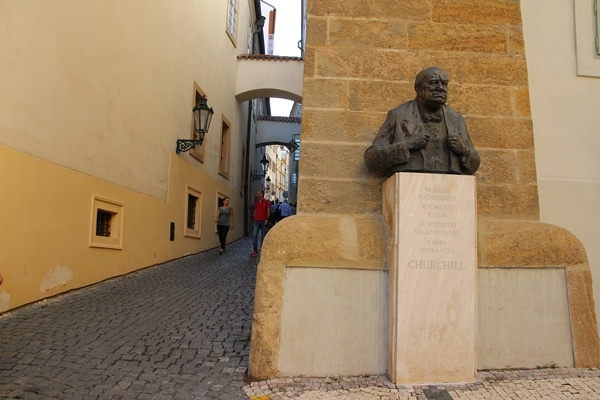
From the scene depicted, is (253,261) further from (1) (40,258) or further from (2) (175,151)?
(1) (40,258)

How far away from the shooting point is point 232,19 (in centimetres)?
1543

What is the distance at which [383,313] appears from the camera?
3588 millimetres

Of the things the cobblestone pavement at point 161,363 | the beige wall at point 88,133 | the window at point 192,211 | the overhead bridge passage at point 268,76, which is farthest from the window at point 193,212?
the cobblestone pavement at point 161,363

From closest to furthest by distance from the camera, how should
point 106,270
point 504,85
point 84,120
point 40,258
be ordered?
point 504,85, point 40,258, point 84,120, point 106,270

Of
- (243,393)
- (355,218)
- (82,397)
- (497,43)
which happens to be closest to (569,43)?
(497,43)

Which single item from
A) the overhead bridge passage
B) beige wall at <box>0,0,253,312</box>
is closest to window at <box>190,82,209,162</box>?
beige wall at <box>0,0,253,312</box>

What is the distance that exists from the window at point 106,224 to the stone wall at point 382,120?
408 cm

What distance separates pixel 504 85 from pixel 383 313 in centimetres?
232

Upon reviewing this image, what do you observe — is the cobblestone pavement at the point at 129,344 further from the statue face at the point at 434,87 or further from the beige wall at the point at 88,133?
the statue face at the point at 434,87

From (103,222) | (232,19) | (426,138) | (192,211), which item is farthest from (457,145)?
(232,19)

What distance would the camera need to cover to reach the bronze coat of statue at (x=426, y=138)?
141 inches

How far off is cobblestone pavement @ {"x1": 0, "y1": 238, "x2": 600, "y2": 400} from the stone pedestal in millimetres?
174

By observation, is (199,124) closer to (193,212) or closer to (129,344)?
(193,212)

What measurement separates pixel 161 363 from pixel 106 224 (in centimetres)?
417
